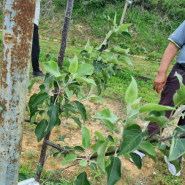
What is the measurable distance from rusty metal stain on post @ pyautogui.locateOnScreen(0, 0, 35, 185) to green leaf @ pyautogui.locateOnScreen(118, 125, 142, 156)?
13.7 inches

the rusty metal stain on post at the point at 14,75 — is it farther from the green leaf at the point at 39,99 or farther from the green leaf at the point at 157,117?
the green leaf at the point at 157,117

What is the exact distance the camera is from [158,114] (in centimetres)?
65

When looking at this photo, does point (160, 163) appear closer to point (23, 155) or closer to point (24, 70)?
point (23, 155)

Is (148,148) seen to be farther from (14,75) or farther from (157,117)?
(14,75)

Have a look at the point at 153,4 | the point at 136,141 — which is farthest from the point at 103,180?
the point at 153,4

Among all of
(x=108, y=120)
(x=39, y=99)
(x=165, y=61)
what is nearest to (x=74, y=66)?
(x=39, y=99)

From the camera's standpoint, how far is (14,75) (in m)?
0.66

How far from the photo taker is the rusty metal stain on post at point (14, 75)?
0.61 metres

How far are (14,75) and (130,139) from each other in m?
0.39

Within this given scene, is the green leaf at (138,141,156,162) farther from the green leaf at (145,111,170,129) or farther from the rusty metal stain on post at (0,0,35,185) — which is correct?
the rusty metal stain on post at (0,0,35,185)

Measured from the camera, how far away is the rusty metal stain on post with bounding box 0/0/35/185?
0.61 m

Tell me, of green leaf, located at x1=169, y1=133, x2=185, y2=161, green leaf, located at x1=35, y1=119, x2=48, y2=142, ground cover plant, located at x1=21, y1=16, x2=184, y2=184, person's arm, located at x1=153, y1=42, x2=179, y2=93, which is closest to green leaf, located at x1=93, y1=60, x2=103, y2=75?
ground cover plant, located at x1=21, y1=16, x2=184, y2=184

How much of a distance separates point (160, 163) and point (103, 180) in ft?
2.75

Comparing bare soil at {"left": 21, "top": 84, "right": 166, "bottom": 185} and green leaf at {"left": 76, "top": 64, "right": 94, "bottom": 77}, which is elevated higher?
green leaf at {"left": 76, "top": 64, "right": 94, "bottom": 77}
